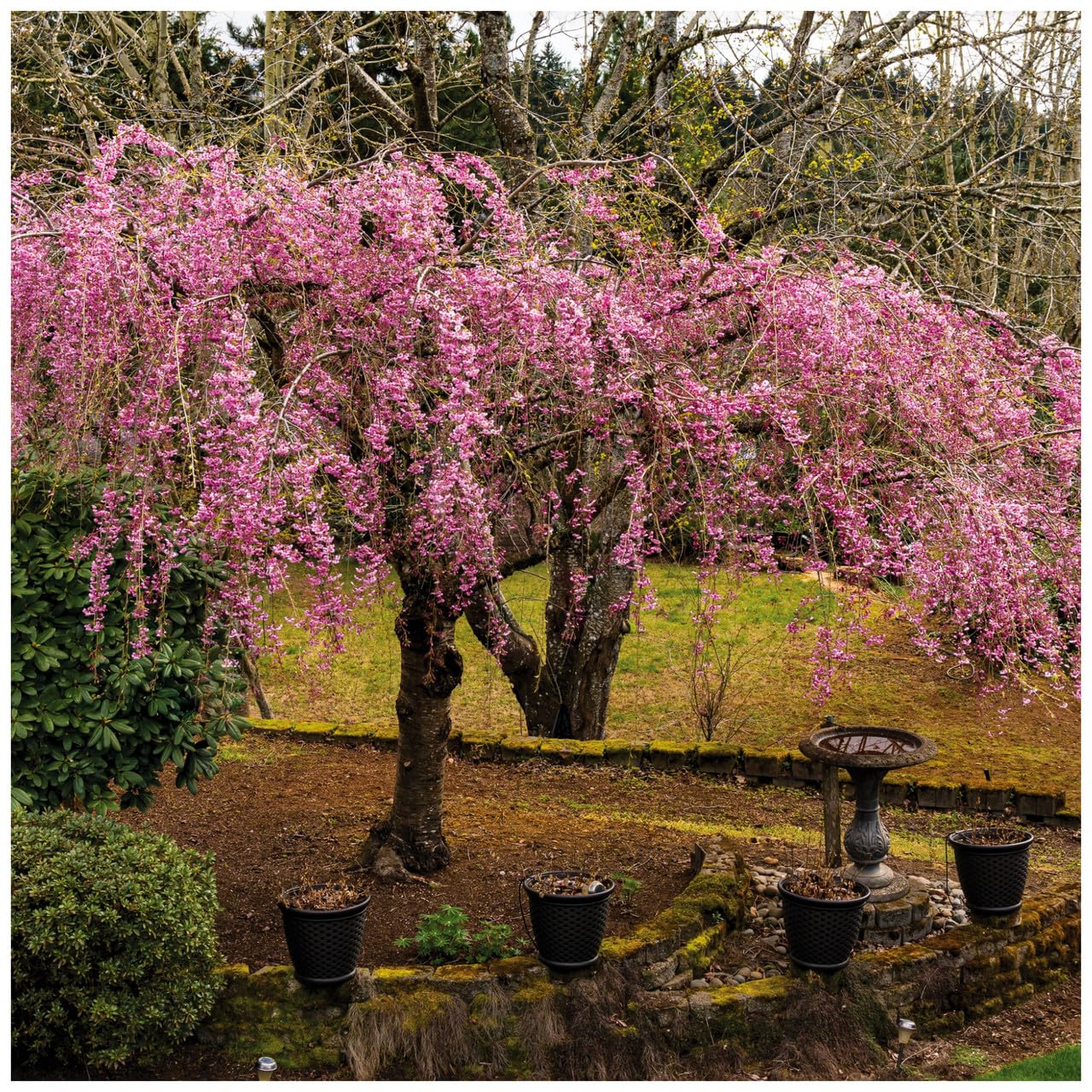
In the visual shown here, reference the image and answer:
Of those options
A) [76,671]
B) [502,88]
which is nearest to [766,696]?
[502,88]

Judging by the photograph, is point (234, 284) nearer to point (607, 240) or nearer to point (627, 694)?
point (607, 240)

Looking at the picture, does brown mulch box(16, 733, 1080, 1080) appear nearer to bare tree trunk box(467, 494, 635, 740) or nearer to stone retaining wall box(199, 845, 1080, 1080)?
stone retaining wall box(199, 845, 1080, 1080)

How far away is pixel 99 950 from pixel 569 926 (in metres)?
1.71

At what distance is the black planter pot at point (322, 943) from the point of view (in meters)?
4.07

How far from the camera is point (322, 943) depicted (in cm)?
407

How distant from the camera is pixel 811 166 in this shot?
759 centimetres

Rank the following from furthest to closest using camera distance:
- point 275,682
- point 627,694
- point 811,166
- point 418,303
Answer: point 275,682 < point 627,694 < point 811,166 < point 418,303

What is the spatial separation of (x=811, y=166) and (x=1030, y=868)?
15.8 ft

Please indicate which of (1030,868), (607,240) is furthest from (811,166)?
(1030,868)

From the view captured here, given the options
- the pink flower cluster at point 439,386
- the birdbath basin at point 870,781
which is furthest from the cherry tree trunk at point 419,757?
the birdbath basin at point 870,781

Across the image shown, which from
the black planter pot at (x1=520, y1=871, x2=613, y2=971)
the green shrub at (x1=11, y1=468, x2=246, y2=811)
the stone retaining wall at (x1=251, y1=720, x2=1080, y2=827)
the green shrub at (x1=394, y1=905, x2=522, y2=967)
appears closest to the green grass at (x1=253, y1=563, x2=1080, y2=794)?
the stone retaining wall at (x1=251, y1=720, x2=1080, y2=827)

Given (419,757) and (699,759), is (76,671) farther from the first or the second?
(699,759)

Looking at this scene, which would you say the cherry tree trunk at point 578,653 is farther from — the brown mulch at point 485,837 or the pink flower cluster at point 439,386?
the pink flower cluster at point 439,386

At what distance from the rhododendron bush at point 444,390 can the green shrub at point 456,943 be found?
1129mm
